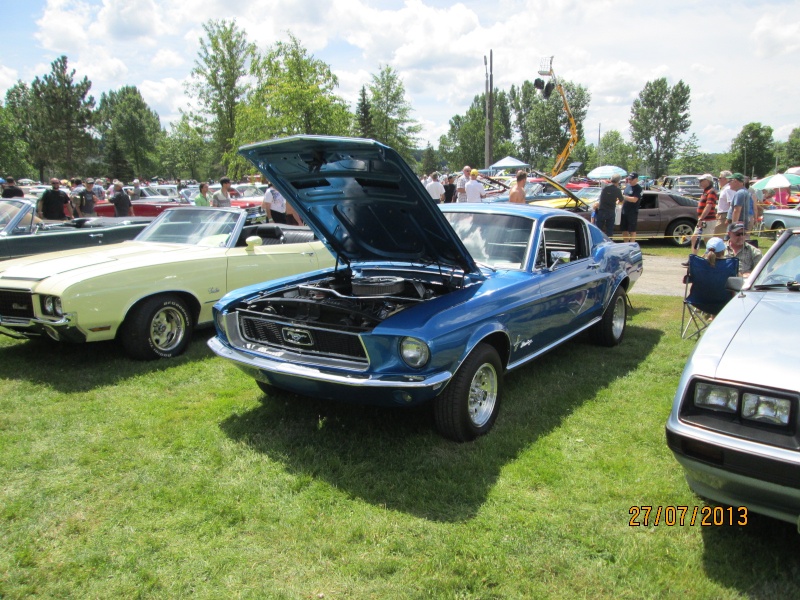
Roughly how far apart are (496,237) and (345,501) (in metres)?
2.65

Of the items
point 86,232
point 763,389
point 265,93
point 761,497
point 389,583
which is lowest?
point 389,583

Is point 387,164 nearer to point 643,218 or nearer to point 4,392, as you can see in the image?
point 4,392

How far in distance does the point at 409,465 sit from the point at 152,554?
4.83ft

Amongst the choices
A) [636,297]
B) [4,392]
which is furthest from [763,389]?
[636,297]

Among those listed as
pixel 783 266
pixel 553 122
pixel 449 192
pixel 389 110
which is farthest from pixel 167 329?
pixel 553 122

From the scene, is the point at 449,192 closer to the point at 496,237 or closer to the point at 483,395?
the point at 496,237

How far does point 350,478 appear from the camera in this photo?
130 inches

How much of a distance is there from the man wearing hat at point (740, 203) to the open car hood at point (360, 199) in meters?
6.98

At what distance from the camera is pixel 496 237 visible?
4.83 meters

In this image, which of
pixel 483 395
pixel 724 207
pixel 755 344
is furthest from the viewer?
pixel 724 207

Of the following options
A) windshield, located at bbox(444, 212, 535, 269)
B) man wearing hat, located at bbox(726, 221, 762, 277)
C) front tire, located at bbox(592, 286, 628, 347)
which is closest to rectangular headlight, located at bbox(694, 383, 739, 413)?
windshield, located at bbox(444, 212, 535, 269)

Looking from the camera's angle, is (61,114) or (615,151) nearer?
(61,114)
